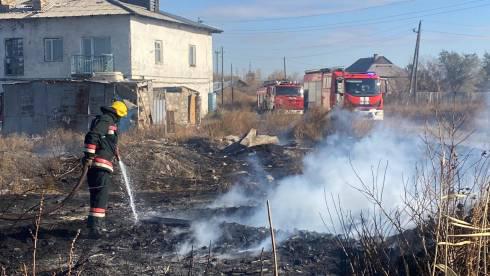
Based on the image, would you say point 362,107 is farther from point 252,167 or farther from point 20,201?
point 20,201

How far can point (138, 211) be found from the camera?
36.8ft

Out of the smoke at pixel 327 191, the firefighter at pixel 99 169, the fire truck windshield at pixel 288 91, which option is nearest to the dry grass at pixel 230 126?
the fire truck windshield at pixel 288 91

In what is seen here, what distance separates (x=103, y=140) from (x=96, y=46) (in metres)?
24.5

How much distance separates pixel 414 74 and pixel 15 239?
122 ft


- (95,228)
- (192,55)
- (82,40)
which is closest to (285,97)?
(192,55)

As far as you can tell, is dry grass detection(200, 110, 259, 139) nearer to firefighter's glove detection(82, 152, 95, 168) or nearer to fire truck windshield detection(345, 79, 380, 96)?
fire truck windshield detection(345, 79, 380, 96)

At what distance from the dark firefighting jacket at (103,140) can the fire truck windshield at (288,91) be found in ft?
78.8

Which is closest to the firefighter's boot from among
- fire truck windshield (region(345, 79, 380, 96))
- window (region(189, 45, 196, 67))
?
fire truck windshield (region(345, 79, 380, 96))

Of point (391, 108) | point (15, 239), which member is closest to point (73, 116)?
point (15, 239)

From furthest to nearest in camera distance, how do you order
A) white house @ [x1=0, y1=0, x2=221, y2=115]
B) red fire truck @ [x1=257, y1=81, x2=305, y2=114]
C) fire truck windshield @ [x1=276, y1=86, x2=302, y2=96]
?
fire truck windshield @ [x1=276, y1=86, x2=302, y2=96] < red fire truck @ [x1=257, y1=81, x2=305, y2=114] < white house @ [x1=0, y1=0, x2=221, y2=115]

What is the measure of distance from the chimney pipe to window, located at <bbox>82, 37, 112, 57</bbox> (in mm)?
3223

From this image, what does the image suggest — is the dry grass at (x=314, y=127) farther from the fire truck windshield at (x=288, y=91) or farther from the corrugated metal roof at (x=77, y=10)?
the corrugated metal roof at (x=77, y=10)

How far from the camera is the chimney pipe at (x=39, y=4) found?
3272 centimetres

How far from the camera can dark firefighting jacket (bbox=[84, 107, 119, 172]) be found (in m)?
8.64
